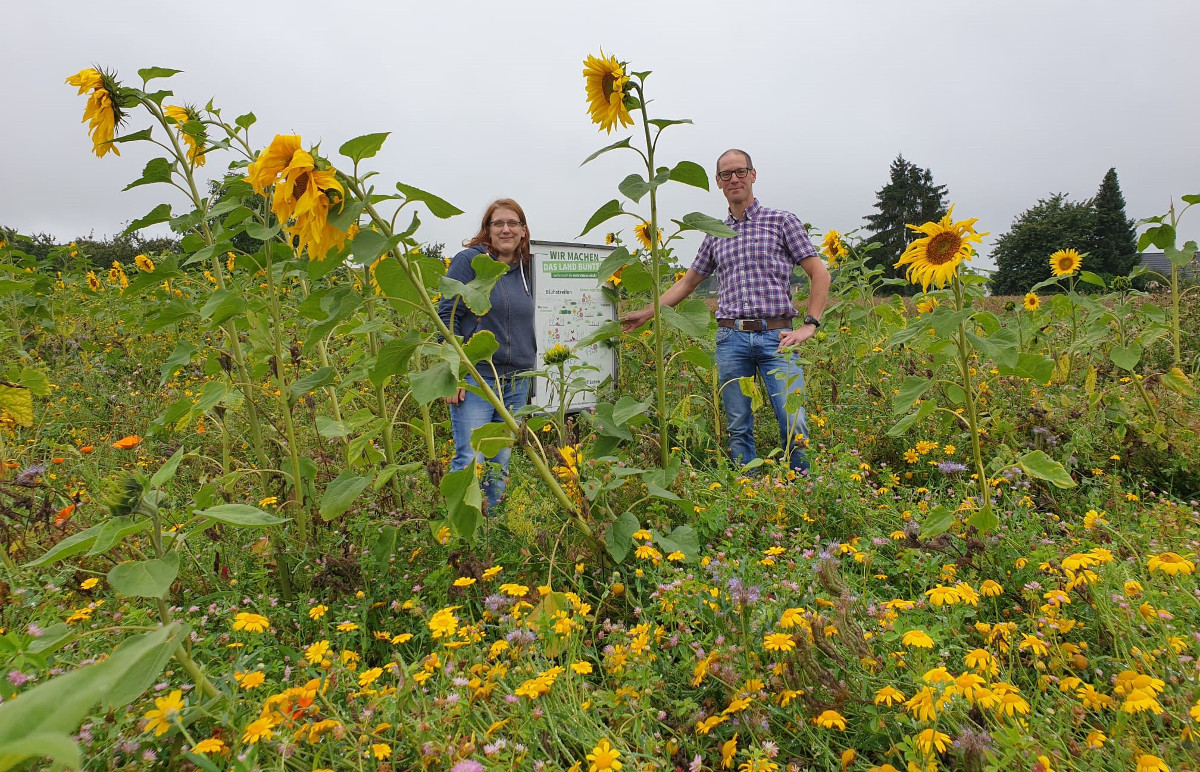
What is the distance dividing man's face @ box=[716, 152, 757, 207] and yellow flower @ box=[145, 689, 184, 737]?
326 cm

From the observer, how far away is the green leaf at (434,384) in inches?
55.3

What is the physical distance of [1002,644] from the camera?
4.68ft

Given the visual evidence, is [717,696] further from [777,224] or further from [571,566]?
[777,224]

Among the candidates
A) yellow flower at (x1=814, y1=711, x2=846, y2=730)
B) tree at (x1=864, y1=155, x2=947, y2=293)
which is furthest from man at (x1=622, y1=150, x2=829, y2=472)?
tree at (x1=864, y1=155, x2=947, y2=293)

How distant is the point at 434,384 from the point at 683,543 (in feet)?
2.94

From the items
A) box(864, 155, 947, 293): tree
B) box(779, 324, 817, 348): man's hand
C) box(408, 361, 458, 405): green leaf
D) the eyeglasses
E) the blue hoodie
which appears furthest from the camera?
box(864, 155, 947, 293): tree

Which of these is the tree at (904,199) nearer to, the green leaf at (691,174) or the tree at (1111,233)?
the tree at (1111,233)

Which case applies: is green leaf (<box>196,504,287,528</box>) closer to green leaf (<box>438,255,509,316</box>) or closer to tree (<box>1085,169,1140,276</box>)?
green leaf (<box>438,255,509,316</box>)

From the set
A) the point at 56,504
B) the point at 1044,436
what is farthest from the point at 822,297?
the point at 56,504

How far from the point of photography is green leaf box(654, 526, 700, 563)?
179 cm

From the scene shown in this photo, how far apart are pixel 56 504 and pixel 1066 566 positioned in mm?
3789

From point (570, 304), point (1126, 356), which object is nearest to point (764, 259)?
point (570, 304)

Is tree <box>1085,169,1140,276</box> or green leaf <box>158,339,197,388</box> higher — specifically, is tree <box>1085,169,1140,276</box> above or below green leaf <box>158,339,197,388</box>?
above

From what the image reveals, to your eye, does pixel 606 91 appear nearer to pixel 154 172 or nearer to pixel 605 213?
pixel 605 213
